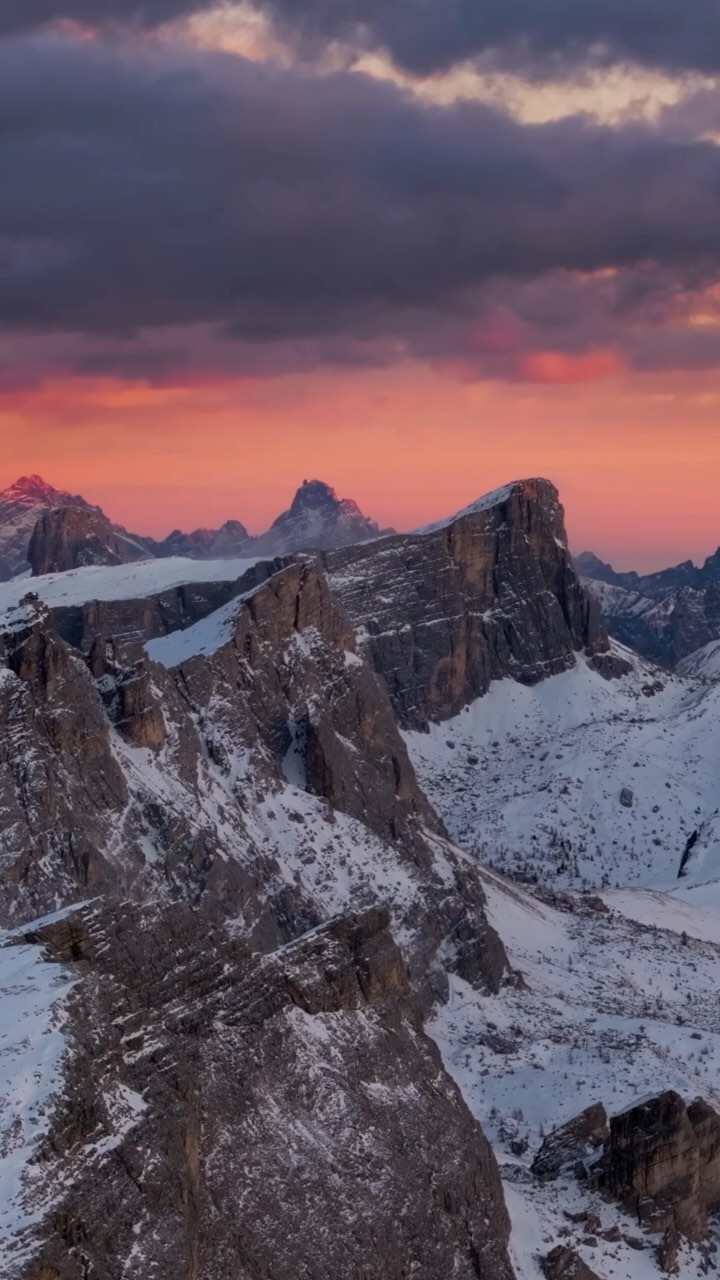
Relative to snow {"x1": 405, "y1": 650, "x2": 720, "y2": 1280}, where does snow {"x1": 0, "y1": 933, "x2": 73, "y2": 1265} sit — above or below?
above

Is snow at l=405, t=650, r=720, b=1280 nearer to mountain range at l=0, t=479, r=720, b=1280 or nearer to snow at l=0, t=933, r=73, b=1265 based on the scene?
mountain range at l=0, t=479, r=720, b=1280

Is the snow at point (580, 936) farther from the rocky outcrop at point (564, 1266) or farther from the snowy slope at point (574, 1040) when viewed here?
the rocky outcrop at point (564, 1266)

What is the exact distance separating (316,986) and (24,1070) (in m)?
16.1

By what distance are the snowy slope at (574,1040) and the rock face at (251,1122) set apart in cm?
655

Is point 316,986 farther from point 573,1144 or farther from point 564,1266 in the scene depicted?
point 573,1144

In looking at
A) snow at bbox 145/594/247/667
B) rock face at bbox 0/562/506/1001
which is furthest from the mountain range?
snow at bbox 145/594/247/667

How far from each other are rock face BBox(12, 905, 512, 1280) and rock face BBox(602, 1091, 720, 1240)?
9.94 meters

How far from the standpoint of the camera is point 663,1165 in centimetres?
6581

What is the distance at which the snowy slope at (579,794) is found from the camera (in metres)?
162

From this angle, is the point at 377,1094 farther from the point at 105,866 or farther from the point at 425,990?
the point at 425,990

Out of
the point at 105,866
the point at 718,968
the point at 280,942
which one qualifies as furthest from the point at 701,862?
the point at 105,866

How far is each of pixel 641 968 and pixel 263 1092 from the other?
66002mm

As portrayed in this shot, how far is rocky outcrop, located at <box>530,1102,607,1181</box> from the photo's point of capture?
226 feet

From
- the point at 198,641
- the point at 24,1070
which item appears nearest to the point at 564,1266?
the point at 24,1070
